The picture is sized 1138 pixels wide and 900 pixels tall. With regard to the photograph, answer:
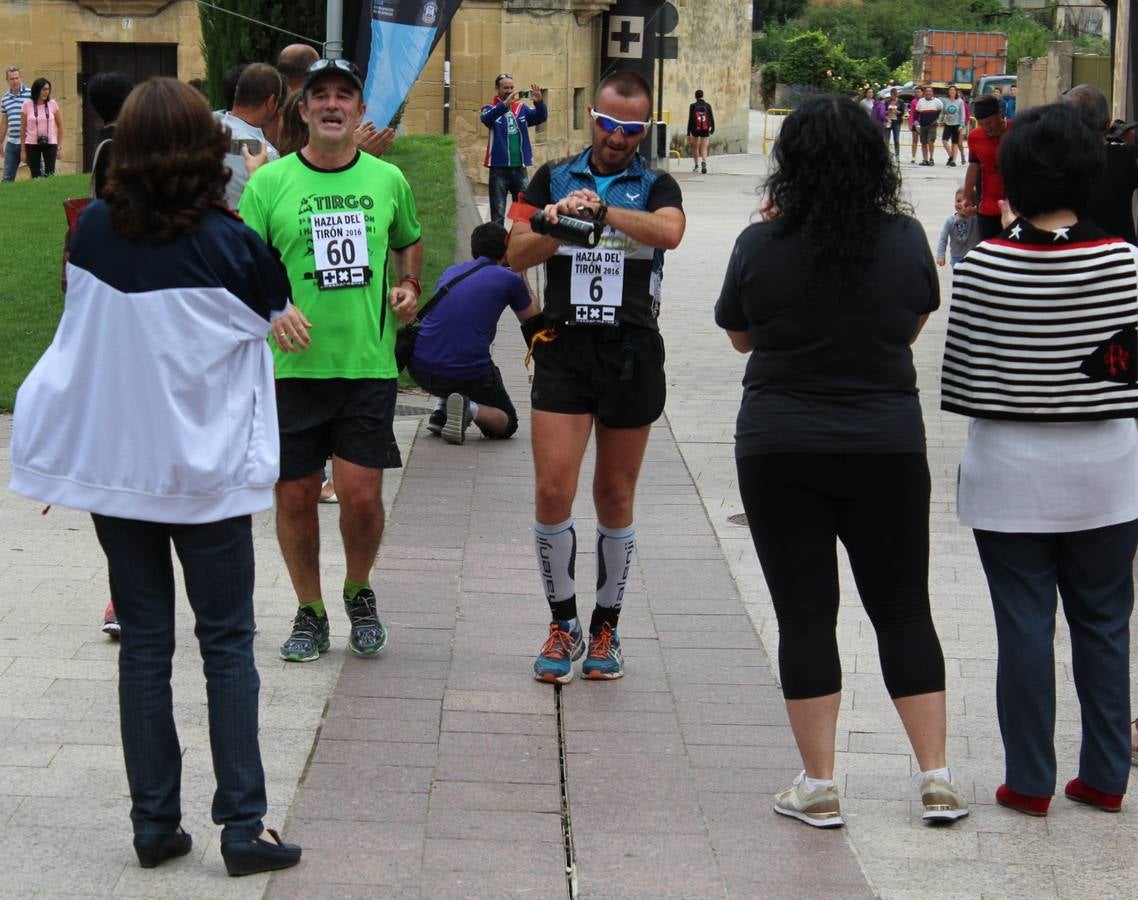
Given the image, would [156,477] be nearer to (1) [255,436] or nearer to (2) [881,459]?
(1) [255,436]

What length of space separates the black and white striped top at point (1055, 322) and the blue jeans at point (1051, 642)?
1.18 feet

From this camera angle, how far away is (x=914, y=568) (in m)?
4.55

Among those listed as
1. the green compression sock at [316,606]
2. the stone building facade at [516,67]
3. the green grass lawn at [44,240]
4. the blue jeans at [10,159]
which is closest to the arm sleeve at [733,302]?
the green compression sock at [316,606]

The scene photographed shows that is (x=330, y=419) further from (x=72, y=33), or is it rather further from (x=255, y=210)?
(x=72, y=33)

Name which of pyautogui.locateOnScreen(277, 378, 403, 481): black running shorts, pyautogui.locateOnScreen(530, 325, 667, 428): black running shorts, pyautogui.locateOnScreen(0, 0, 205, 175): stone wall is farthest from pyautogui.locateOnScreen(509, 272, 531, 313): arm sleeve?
pyautogui.locateOnScreen(0, 0, 205, 175): stone wall

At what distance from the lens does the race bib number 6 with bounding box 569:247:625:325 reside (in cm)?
546

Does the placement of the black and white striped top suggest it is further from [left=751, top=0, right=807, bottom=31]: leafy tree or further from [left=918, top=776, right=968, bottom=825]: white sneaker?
[left=751, top=0, right=807, bottom=31]: leafy tree

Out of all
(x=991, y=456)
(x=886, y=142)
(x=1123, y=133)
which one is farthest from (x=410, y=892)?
(x=1123, y=133)

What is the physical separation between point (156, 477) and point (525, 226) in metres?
1.79

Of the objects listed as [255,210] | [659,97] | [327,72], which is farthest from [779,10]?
[255,210]

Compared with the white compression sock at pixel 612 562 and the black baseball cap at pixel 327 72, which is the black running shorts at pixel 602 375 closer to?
the white compression sock at pixel 612 562

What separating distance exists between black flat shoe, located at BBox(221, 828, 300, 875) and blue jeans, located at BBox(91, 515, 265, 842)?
22mm

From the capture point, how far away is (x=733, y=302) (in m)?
4.50

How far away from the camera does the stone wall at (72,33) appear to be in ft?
95.1
